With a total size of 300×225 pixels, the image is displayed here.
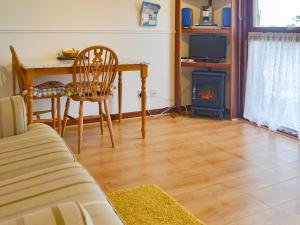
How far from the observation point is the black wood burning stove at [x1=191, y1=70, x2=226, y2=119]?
4195mm

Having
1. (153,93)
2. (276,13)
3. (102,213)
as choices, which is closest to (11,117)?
(102,213)

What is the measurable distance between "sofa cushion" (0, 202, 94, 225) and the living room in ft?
0.99

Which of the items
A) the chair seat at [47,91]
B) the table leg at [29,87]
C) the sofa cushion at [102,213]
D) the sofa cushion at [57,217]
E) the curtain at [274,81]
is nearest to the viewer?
the sofa cushion at [57,217]

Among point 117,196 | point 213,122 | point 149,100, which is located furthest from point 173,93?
point 117,196

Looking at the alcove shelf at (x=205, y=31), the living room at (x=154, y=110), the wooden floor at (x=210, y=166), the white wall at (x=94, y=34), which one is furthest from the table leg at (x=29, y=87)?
the alcove shelf at (x=205, y=31)

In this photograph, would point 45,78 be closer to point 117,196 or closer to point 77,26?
point 77,26

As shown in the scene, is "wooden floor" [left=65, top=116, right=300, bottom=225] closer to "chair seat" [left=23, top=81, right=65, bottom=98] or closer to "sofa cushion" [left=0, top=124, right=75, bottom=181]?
"chair seat" [left=23, top=81, right=65, bottom=98]

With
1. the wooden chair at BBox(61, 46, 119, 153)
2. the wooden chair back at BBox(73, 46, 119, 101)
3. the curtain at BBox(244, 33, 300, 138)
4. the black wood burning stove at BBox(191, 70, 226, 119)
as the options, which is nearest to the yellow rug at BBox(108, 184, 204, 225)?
the wooden chair at BBox(61, 46, 119, 153)

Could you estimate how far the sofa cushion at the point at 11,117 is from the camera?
206cm

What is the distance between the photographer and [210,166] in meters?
2.72

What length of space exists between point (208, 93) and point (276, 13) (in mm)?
1200

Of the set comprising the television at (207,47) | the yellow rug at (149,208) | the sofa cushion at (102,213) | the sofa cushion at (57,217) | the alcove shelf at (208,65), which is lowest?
the yellow rug at (149,208)

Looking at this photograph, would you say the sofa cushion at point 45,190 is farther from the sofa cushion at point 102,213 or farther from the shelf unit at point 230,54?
the shelf unit at point 230,54

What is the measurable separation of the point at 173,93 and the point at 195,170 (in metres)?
2.00
